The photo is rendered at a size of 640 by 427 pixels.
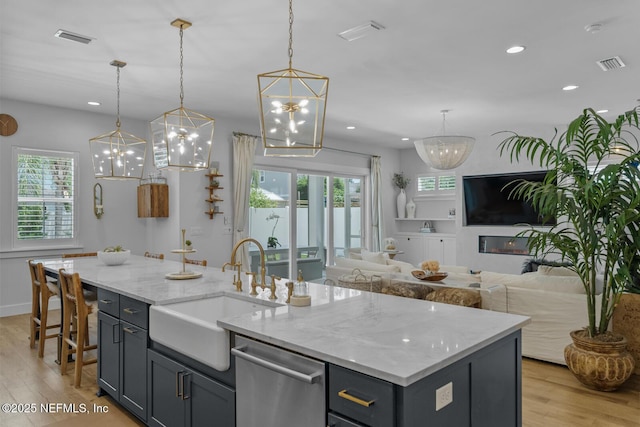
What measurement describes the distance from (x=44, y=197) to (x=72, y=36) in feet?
10.4

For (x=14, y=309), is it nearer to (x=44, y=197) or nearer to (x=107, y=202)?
(x=44, y=197)

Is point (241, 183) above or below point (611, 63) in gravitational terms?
below

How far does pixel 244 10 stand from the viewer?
319 centimetres

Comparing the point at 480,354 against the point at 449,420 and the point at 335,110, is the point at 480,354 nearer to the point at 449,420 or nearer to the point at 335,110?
the point at 449,420

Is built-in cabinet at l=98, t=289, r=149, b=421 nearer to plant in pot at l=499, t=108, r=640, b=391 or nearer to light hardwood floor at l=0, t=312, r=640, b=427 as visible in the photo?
light hardwood floor at l=0, t=312, r=640, b=427

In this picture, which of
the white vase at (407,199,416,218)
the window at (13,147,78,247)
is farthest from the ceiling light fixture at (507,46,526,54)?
the white vase at (407,199,416,218)

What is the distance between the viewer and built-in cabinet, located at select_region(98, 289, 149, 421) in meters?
2.66

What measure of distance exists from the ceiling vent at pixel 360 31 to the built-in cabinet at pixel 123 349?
260 cm

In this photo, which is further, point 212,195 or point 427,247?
point 427,247

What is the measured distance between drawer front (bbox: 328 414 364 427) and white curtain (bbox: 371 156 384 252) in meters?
7.95

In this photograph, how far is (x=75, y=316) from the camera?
3547mm

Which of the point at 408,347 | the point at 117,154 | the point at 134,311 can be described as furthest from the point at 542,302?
the point at 117,154

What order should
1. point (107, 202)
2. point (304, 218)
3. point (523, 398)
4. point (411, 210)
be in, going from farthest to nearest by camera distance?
1. point (411, 210)
2. point (304, 218)
3. point (107, 202)
4. point (523, 398)

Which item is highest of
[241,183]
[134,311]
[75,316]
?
[241,183]
